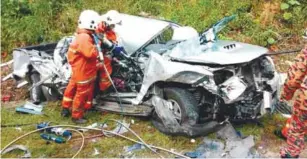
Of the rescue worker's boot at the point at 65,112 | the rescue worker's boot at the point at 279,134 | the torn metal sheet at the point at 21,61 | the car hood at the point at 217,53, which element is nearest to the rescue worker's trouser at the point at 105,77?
the rescue worker's boot at the point at 65,112

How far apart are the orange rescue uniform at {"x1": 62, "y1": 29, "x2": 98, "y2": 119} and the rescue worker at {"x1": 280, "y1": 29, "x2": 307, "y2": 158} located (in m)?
2.32

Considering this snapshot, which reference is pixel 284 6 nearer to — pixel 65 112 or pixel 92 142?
pixel 65 112

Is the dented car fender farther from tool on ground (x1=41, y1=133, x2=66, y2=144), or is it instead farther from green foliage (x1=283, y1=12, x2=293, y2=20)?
green foliage (x1=283, y1=12, x2=293, y2=20)

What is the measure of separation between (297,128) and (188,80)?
52.1 inches

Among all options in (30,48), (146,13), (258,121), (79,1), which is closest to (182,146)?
(258,121)

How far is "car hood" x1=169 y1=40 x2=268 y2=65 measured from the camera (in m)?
5.89

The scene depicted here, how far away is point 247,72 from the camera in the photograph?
620 cm

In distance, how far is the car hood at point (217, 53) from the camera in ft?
19.3

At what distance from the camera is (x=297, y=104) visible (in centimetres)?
545

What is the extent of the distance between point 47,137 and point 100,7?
447cm

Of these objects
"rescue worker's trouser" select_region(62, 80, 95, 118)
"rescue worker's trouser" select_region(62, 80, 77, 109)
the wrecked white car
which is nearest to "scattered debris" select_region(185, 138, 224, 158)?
the wrecked white car

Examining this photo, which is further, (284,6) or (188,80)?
(284,6)

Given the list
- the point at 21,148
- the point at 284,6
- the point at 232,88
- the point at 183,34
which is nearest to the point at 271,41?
the point at 284,6

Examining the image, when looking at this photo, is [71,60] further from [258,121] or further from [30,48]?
[258,121]
